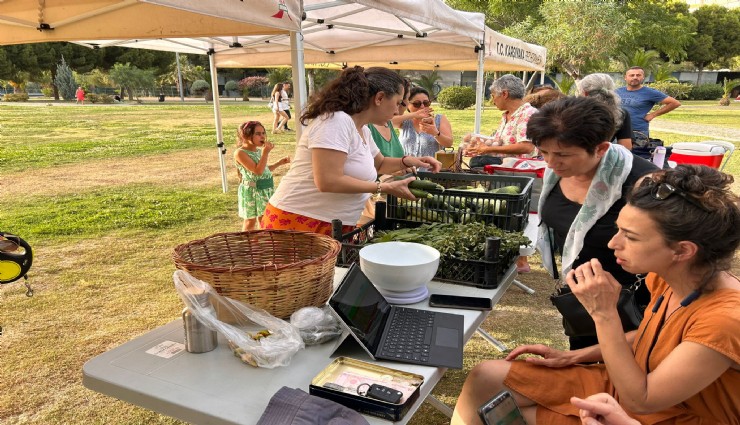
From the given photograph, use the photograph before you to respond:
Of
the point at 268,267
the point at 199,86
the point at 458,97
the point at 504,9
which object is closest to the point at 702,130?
the point at 458,97

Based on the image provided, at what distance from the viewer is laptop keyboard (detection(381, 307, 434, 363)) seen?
1.36 metres

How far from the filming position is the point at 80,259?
4.89 metres

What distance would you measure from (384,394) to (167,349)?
691mm

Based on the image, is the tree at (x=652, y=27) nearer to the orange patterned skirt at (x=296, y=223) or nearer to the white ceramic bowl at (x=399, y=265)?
the orange patterned skirt at (x=296, y=223)

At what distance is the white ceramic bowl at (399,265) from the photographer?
5.23ft

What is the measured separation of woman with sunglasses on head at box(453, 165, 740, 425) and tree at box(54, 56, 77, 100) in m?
41.4

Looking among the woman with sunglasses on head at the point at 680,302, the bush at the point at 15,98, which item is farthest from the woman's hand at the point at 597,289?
the bush at the point at 15,98

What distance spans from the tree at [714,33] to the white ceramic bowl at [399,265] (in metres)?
49.7

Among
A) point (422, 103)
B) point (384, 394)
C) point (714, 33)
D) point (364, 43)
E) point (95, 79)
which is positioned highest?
point (714, 33)

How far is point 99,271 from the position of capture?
4562mm

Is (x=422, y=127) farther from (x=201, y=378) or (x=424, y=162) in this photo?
(x=201, y=378)

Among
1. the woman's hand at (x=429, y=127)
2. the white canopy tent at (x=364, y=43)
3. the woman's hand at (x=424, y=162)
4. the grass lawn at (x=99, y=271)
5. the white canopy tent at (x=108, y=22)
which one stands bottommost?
the grass lawn at (x=99, y=271)

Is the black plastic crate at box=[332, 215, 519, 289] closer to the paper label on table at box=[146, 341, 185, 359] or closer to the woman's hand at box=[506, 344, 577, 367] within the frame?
the woman's hand at box=[506, 344, 577, 367]

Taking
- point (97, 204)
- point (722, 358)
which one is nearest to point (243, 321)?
point (722, 358)
